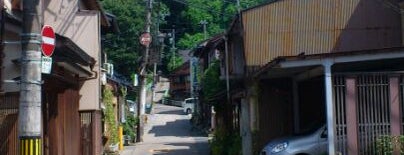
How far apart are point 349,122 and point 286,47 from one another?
25.0 ft

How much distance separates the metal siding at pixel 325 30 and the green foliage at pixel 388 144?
7.59m

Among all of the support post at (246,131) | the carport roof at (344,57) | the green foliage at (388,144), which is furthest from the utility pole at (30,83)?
the support post at (246,131)

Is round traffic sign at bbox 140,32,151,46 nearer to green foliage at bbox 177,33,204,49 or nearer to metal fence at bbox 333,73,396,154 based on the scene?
metal fence at bbox 333,73,396,154

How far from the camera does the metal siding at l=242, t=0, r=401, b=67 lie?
22.8 metres

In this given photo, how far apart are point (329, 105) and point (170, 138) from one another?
89.8 feet

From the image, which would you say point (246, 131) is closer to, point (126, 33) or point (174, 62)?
point (126, 33)

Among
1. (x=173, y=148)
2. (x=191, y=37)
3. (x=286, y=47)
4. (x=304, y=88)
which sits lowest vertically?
(x=173, y=148)

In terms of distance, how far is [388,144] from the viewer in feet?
50.5

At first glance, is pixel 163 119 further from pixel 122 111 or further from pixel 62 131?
pixel 62 131

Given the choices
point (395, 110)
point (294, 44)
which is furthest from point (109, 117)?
point (395, 110)

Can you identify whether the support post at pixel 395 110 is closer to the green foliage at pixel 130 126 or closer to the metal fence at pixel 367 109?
the metal fence at pixel 367 109

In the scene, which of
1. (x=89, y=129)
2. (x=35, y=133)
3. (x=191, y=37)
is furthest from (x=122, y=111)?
(x=191, y=37)

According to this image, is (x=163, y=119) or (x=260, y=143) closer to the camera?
(x=260, y=143)

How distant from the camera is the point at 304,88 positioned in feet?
73.0
